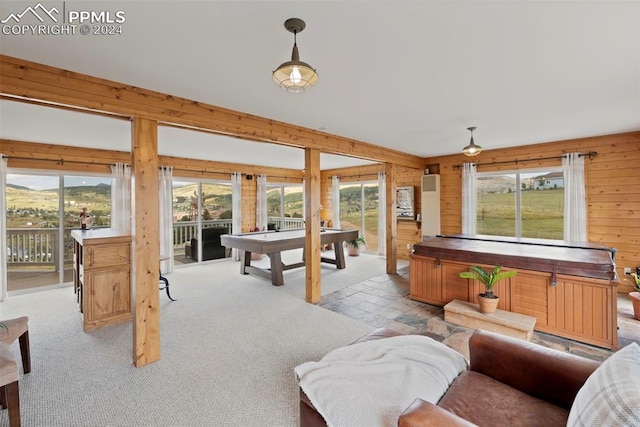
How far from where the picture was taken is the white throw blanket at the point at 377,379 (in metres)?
1.37

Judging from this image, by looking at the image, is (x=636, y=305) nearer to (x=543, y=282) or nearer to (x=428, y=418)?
(x=543, y=282)

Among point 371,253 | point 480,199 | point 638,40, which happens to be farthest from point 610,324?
point 371,253

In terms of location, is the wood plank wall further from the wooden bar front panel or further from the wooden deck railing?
the wooden deck railing

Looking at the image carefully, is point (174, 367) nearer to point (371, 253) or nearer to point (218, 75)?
point (218, 75)

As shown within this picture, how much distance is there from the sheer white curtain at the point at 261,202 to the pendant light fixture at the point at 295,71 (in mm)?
6280

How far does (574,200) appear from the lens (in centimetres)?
489

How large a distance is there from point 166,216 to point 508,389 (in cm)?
646

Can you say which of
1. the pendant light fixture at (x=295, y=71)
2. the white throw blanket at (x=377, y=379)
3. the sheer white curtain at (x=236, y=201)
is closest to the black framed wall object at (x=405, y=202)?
the sheer white curtain at (x=236, y=201)

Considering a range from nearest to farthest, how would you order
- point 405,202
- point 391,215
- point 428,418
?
point 428,418 → point 391,215 → point 405,202

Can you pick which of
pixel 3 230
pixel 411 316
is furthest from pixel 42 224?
pixel 411 316

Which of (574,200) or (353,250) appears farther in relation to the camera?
(353,250)

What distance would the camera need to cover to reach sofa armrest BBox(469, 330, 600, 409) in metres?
1.43

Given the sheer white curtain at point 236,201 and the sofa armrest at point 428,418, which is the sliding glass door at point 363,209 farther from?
the sofa armrest at point 428,418

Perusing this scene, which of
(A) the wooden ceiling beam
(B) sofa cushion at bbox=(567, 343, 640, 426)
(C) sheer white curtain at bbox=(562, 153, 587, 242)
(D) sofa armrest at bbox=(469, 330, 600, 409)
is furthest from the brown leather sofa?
(C) sheer white curtain at bbox=(562, 153, 587, 242)
